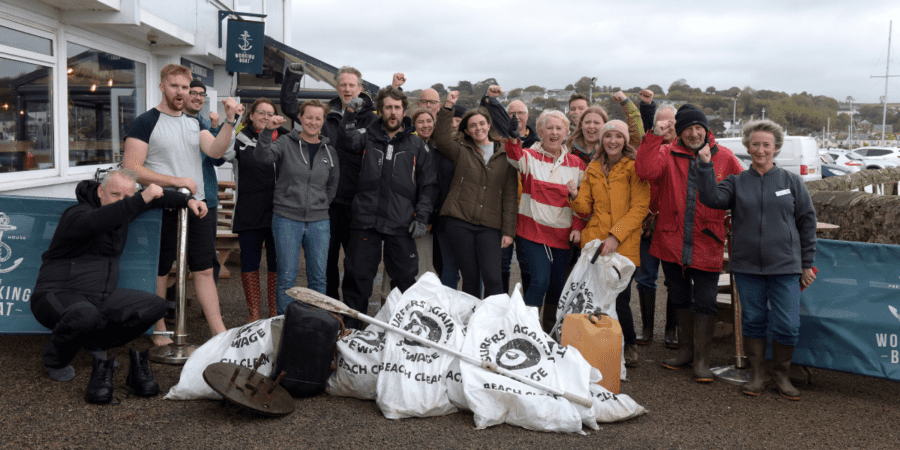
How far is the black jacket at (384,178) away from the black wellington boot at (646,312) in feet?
5.96

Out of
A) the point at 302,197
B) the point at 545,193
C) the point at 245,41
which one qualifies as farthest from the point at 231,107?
the point at 245,41

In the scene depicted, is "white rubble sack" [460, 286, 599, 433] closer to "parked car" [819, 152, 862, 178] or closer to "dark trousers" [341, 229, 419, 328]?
"dark trousers" [341, 229, 419, 328]

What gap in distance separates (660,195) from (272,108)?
9.83ft

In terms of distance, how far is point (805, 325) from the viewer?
4.32 meters

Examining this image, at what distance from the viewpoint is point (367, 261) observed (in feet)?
15.8

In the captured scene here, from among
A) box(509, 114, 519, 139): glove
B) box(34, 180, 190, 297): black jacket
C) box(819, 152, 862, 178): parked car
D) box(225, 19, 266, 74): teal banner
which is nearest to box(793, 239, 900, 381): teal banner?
box(509, 114, 519, 139): glove

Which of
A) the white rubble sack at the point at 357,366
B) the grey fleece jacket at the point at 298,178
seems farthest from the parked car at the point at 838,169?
the white rubble sack at the point at 357,366

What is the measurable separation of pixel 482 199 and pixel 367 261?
3.10ft

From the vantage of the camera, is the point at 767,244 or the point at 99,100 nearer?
the point at 767,244

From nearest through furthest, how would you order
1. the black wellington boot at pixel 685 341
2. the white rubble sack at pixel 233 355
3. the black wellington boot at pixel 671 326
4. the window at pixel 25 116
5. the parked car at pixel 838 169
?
the white rubble sack at pixel 233 355
the black wellington boot at pixel 685 341
the black wellington boot at pixel 671 326
the window at pixel 25 116
the parked car at pixel 838 169

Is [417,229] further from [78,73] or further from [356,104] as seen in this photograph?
[78,73]

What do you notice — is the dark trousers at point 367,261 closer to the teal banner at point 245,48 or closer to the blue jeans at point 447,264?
the blue jeans at point 447,264

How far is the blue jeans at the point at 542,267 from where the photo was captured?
479cm

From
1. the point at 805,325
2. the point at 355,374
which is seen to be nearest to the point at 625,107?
the point at 805,325
